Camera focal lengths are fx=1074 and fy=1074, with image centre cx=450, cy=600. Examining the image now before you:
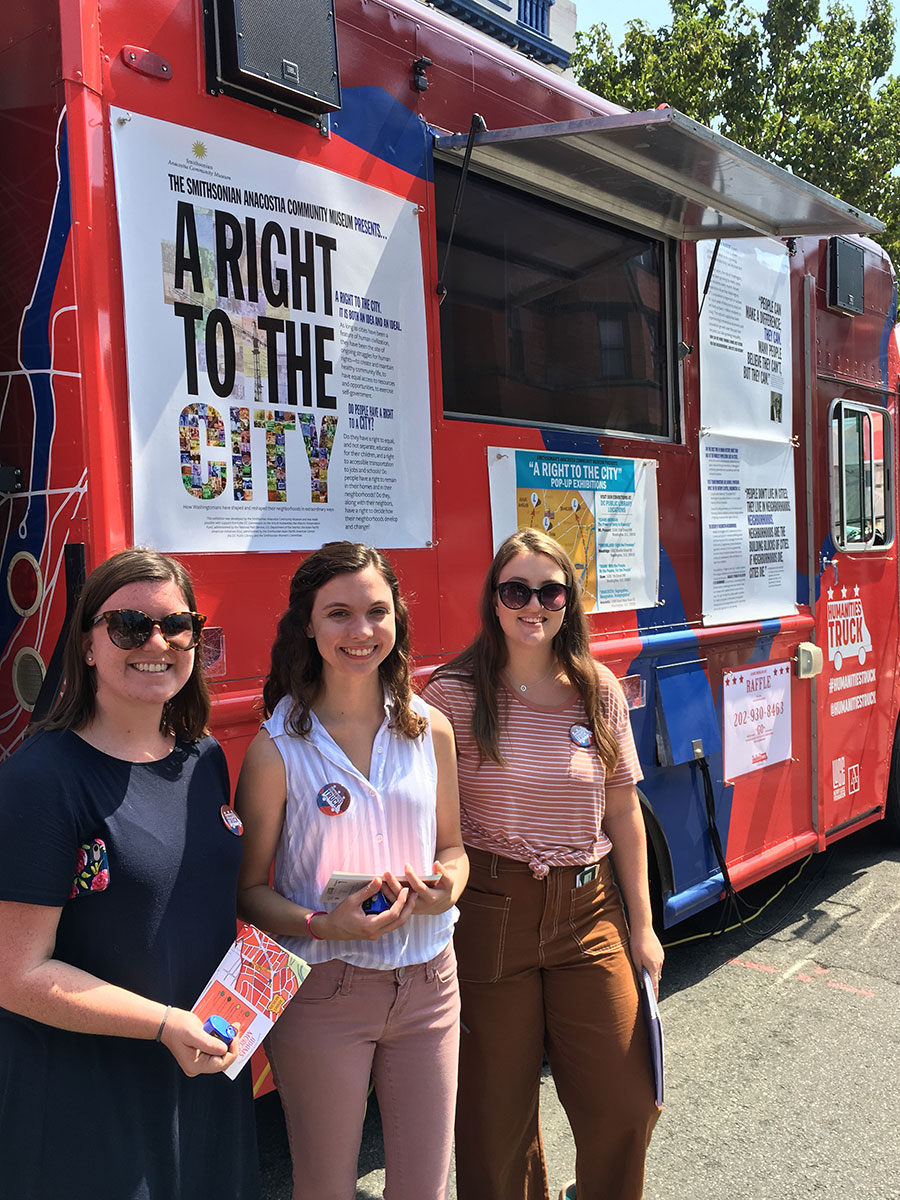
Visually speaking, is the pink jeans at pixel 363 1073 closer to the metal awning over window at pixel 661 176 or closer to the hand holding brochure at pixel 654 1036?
the hand holding brochure at pixel 654 1036

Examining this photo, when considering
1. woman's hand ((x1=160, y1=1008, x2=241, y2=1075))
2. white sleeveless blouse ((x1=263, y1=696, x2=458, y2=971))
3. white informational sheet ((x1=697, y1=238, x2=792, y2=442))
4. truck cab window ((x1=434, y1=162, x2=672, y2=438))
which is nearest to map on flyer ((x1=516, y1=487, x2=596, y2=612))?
truck cab window ((x1=434, y1=162, x2=672, y2=438))

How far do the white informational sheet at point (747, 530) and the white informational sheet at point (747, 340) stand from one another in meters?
0.09

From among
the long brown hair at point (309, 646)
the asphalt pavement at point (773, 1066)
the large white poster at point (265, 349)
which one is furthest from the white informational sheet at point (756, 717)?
the long brown hair at point (309, 646)

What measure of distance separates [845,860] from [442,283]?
450 cm

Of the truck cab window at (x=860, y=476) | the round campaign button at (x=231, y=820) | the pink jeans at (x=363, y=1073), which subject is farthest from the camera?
the truck cab window at (x=860, y=476)

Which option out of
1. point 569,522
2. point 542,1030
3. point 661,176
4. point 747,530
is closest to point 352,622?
point 542,1030

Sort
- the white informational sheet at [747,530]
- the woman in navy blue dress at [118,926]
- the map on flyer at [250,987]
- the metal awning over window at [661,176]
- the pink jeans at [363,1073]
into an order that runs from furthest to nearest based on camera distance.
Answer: the white informational sheet at [747,530] → the metal awning over window at [661,176] → the pink jeans at [363,1073] → the map on flyer at [250,987] → the woman in navy blue dress at [118,926]

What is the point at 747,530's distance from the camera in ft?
14.5

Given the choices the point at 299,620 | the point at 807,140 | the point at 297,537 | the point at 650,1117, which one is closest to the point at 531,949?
the point at 650,1117

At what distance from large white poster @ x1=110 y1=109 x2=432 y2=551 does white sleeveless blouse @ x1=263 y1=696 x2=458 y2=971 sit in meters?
0.64

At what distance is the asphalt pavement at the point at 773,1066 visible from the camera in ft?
10.2

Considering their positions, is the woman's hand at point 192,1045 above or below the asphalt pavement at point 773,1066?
above

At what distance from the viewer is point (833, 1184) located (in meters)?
3.03

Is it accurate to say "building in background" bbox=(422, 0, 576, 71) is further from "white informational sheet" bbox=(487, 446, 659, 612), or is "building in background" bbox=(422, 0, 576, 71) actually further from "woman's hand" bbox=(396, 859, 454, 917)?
"woman's hand" bbox=(396, 859, 454, 917)
